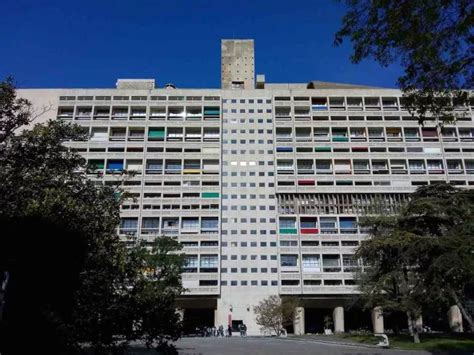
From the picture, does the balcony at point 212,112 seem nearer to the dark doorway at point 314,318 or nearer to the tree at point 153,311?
the dark doorway at point 314,318

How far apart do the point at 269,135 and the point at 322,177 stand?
35.4ft

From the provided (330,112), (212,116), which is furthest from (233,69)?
(330,112)

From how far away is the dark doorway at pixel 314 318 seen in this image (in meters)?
67.6

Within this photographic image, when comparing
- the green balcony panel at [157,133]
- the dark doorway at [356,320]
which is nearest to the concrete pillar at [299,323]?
the dark doorway at [356,320]

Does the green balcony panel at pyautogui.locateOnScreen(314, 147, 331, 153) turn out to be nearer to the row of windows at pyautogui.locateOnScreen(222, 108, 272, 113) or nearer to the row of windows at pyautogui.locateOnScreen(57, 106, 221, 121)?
the row of windows at pyautogui.locateOnScreen(222, 108, 272, 113)

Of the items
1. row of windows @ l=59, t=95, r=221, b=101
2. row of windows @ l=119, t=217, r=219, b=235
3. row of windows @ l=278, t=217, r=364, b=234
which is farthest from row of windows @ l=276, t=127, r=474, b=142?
row of windows @ l=119, t=217, r=219, b=235

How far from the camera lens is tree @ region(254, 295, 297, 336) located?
52.5 meters

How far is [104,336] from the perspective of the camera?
39.4 feet

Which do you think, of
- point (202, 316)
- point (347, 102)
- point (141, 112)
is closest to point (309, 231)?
point (202, 316)

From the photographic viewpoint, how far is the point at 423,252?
25.8 m

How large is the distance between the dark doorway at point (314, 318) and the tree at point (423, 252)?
3461cm

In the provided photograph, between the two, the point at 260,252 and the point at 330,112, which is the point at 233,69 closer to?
the point at 330,112

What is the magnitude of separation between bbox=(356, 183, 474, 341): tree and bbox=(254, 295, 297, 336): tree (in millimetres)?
19698

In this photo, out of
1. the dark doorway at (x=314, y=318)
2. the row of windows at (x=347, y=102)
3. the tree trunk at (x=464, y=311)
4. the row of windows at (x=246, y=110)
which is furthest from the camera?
the row of windows at (x=246, y=110)
